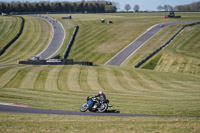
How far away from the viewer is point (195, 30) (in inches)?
3915

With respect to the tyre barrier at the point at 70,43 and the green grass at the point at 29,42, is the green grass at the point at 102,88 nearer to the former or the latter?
the tyre barrier at the point at 70,43

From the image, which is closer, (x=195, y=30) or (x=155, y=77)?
(x=155, y=77)

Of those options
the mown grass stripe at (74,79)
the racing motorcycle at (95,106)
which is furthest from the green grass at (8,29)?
the racing motorcycle at (95,106)

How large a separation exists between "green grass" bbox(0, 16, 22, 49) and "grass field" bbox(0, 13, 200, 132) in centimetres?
369

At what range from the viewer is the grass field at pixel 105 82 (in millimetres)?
18953

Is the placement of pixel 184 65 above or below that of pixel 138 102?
below

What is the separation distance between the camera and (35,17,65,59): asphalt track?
8912cm

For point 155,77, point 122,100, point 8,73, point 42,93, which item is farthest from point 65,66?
point 122,100

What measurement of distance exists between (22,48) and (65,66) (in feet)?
140

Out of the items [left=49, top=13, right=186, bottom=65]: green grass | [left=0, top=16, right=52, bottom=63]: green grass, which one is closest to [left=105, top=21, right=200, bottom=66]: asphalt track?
[left=49, top=13, right=186, bottom=65]: green grass

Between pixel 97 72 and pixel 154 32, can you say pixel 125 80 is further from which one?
pixel 154 32

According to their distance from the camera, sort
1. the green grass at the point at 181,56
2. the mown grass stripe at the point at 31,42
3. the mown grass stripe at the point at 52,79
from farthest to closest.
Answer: the mown grass stripe at the point at 31,42, the green grass at the point at 181,56, the mown grass stripe at the point at 52,79

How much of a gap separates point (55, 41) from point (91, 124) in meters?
85.0

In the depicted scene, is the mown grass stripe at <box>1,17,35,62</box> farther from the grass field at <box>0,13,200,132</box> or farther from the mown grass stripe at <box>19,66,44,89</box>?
the mown grass stripe at <box>19,66,44,89</box>
